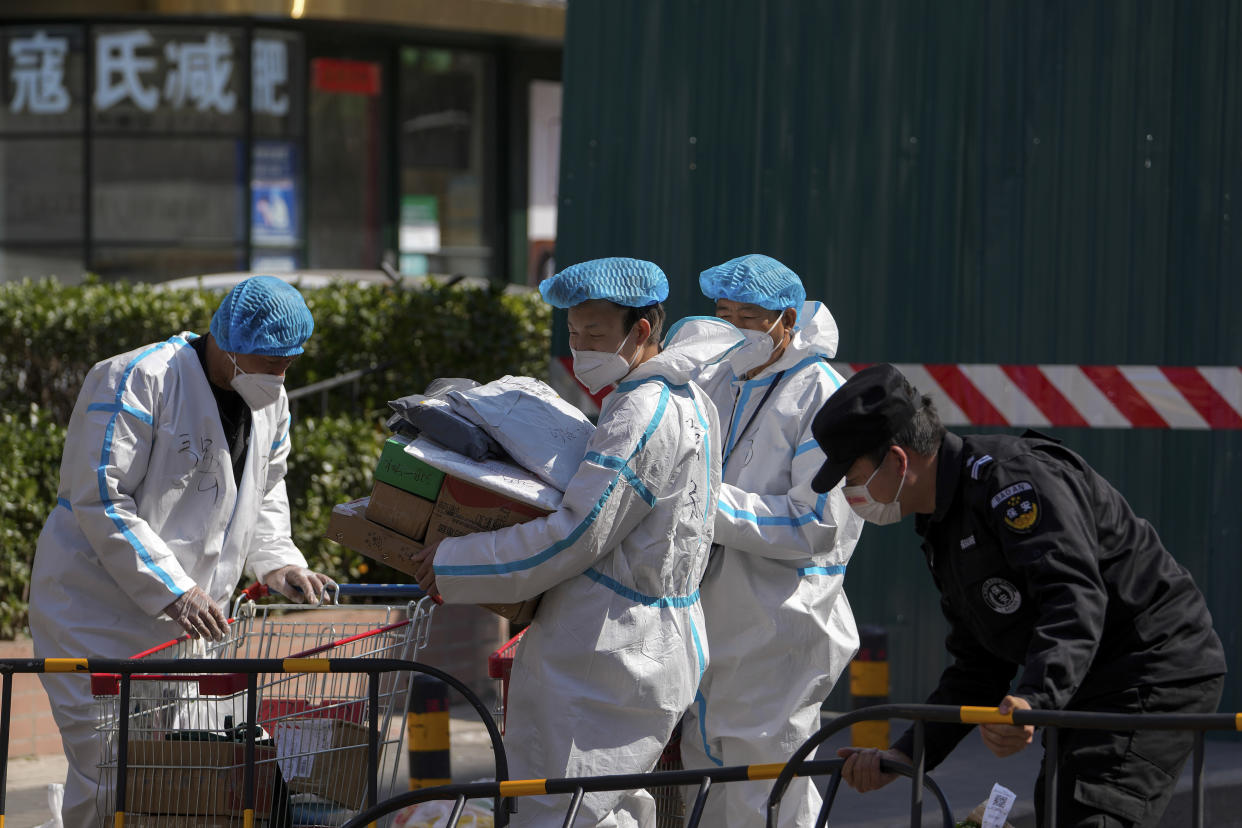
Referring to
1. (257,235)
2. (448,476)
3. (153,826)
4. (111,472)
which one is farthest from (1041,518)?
(257,235)

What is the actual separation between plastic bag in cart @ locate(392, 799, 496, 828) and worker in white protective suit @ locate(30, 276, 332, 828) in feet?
2.31

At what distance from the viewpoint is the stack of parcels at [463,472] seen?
3.85 meters

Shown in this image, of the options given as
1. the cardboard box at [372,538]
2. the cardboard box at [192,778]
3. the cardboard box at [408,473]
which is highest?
the cardboard box at [408,473]

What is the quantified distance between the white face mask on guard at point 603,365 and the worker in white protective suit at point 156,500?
0.94 metres

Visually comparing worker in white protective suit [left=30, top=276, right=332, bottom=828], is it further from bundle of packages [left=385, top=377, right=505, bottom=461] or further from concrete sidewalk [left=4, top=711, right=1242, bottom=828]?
concrete sidewalk [left=4, top=711, right=1242, bottom=828]

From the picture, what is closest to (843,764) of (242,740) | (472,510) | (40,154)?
(472,510)

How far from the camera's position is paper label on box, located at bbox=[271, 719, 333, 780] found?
13.1ft

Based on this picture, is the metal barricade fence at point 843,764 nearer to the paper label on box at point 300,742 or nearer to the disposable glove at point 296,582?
the paper label on box at point 300,742

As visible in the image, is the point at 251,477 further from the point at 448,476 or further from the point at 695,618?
the point at 695,618

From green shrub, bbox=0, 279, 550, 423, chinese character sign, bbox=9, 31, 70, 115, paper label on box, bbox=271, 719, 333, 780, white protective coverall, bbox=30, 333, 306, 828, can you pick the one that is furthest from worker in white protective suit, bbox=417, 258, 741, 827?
chinese character sign, bbox=9, 31, 70, 115

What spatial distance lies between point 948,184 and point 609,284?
12.5 ft

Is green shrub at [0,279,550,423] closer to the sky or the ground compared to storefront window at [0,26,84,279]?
closer to the ground

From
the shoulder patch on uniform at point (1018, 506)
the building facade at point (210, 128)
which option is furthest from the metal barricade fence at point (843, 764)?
the building facade at point (210, 128)

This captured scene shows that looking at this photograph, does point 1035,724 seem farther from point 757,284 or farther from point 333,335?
point 333,335
